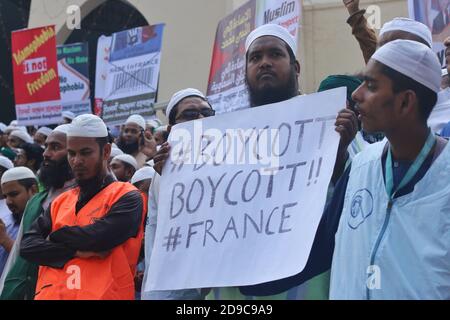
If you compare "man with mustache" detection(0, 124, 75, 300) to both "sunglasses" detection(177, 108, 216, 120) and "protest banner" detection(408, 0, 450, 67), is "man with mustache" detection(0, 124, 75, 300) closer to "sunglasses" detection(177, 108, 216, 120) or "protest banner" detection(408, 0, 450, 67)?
"sunglasses" detection(177, 108, 216, 120)

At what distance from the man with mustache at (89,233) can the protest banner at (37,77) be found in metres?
7.18

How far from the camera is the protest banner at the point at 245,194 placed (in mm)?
3344

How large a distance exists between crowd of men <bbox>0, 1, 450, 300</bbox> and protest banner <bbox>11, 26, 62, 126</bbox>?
5820mm

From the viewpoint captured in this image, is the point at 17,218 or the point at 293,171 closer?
the point at 293,171

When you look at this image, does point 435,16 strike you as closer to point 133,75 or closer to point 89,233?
point 89,233

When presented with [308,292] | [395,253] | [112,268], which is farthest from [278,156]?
[112,268]

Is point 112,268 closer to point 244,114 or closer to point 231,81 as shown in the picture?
point 244,114

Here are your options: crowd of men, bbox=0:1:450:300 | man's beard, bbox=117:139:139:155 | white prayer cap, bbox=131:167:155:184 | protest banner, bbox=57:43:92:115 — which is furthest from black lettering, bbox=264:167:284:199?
protest banner, bbox=57:43:92:115

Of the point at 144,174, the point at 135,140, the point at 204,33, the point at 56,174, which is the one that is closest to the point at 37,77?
the point at 204,33

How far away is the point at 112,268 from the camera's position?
4578mm

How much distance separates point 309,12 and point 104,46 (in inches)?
122

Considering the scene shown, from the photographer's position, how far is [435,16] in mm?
6066

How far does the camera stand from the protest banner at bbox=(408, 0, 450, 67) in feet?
19.8

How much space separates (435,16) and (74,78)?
Result: 28.9 feet
